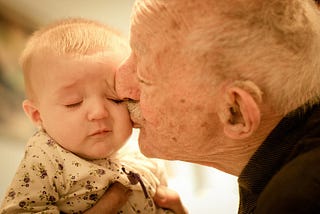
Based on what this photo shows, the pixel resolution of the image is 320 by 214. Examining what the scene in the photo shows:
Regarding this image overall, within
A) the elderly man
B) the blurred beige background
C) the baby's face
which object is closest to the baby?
the baby's face

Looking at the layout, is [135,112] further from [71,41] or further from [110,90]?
[71,41]

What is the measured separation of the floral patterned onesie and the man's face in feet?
0.44

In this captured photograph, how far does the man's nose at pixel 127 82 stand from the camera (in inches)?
40.2

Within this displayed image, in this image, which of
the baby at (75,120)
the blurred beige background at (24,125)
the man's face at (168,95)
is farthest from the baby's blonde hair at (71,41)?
the blurred beige background at (24,125)

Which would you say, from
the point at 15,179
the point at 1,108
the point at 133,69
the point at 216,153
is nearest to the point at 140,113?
the point at 133,69

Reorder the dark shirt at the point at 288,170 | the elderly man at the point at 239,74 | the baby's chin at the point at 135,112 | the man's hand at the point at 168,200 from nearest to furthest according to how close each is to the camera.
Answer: the dark shirt at the point at 288,170 < the elderly man at the point at 239,74 < the baby's chin at the point at 135,112 < the man's hand at the point at 168,200

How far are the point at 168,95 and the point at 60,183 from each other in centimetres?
34

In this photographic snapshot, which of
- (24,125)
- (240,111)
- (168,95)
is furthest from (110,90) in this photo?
(24,125)

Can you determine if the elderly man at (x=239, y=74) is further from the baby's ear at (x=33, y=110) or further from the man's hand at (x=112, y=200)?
the baby's ear at (x=33, y=110)

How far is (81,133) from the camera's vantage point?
1.04m

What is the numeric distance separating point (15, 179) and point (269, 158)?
60 centimetres

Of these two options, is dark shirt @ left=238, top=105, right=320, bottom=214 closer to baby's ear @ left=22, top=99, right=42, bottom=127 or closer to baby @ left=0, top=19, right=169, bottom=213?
baby @ left=0, top=19, right=169, bottom=213

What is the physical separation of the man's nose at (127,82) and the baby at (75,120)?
0.04 m

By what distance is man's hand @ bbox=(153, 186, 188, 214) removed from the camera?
1.17 meters
